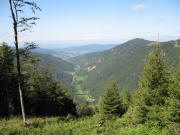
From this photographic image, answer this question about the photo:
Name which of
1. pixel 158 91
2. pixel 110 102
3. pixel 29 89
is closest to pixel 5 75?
pixel 29 89

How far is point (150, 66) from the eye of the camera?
43.4 feet

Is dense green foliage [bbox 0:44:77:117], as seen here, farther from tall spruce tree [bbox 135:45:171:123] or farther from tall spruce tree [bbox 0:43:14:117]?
tall spruce tree [bbox 135:45:171:123]

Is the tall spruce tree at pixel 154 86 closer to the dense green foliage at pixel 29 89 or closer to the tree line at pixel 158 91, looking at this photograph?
the tree line at pixel 158 91

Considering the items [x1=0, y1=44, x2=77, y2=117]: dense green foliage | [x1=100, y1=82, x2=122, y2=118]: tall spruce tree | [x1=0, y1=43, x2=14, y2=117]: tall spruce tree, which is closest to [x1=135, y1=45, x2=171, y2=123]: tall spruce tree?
[x1=100, y1=82, x2=122, y2=118]: tall spruce tree

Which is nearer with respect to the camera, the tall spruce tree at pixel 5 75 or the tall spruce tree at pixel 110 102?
the tall spruce tree at pixel 5 75

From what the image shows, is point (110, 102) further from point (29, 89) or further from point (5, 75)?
point (5, 75)

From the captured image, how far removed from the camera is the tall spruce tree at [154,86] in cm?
1281

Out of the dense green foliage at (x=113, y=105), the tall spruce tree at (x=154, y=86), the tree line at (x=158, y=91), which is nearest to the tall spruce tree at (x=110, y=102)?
the dense green foliage at (x=113, y=105)

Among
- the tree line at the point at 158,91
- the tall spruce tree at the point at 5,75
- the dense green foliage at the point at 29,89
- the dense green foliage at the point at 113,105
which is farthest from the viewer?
the dense green foliage at the point at 29,89

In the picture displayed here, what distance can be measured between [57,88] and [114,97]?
39.5ft

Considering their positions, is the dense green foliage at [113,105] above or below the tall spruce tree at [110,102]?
above

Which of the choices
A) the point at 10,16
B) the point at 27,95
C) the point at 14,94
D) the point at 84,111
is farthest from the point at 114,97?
the point at 84,111

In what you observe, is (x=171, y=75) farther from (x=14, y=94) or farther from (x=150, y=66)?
(x=14, y=94)

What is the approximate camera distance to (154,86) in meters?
13.2
